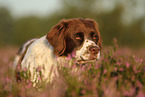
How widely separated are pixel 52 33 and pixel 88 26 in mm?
772

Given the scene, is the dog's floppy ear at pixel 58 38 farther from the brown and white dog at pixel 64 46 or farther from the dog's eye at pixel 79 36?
the dog's eye at pixel 79 36

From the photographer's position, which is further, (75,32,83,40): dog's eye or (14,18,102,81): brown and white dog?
(75,32,83,40): dog's eye

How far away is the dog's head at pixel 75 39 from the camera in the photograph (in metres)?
3.75

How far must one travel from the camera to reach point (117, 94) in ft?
8.93

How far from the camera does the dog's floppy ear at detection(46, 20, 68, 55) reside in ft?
12.9

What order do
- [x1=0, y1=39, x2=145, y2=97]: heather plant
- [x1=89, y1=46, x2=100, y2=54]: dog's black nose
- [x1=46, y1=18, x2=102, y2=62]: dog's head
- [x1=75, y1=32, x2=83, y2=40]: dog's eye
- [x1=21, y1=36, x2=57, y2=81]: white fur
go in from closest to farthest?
1. [x1=0, y1=39, x2=145, y2=97]: heather plant
2. [x1=89, y1=46, x2=100, y2=54]: dog's black nose
3. [x1=46, y1=18, x2=102, y2=62]: dog's head
4. [x1=21, y1=36, x2=57, y2=81]: white fur
5. [x1=75, y1=32, x2=83, y2=40]: dog's eye

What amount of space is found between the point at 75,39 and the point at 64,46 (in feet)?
0.85

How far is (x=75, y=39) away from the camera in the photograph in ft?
13.1

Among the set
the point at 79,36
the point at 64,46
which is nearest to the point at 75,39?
the point at 79,36

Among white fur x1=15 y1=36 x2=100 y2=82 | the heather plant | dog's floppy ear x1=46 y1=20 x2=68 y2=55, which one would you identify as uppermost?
dog's floppy ear x1=46 y1=20 x2=68 y2=55

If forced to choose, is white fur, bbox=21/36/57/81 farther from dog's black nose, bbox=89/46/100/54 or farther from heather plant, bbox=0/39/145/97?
dog's black nose, bbox=89/46/100/54

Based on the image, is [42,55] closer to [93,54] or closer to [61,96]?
[93,54]

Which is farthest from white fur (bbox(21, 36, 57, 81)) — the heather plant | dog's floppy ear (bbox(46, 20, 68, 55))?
the heather plant

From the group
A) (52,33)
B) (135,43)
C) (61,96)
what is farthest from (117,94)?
(135,43)
